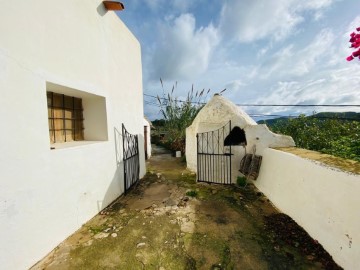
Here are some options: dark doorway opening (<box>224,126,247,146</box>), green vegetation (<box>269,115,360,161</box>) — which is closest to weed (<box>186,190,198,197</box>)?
dark doorway opening (<box>224,126,247,146</box>)

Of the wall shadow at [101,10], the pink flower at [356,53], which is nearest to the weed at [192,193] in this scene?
the pink flower at [356,53]

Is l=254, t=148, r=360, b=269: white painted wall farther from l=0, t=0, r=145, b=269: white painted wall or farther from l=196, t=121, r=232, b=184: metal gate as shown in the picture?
l=0, t=0, r=145, b=269: white painted wall

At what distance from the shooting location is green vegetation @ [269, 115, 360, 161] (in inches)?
192

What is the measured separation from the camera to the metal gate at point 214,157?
22.8 feet

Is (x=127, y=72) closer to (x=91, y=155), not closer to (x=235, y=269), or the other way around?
(x=91, y=155)

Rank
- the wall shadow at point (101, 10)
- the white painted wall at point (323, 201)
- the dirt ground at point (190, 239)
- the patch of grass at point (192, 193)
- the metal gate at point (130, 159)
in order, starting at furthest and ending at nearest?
the metal gate at point (130, 159)
the patch of grass at point (192, 193)
the wall shadow at point (101, 10)
the dirt ground at point (190, 239)
the white painted wall at point (323, 201)

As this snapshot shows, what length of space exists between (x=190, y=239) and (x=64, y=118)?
12.7 feet

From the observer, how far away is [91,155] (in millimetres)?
4480

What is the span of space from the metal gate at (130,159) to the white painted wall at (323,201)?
4.35 metres

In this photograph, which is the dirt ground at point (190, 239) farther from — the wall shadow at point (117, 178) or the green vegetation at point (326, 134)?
the green vegetation at point (326, 134)

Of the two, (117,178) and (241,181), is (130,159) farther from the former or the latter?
(241,181)

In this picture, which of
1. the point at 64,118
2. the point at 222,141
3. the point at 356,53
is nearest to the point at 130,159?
the point at 64,118

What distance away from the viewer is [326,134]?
639cm

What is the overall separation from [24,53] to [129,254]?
3.62 metres
